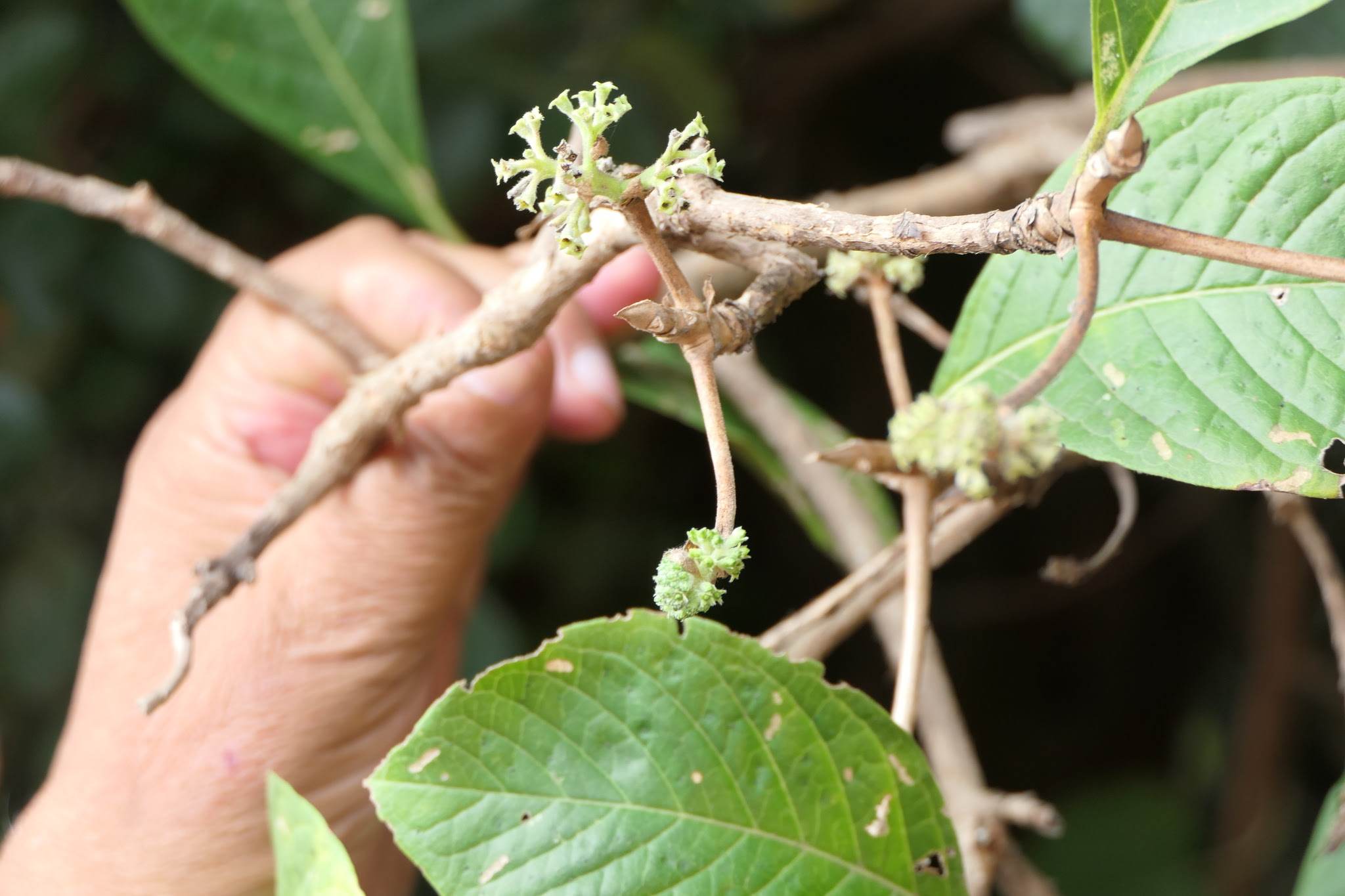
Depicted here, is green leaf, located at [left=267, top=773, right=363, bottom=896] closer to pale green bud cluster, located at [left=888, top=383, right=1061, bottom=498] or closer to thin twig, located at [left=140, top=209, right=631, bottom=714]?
thin twig, located at [left=140, top=209, right=631, bottom=714]

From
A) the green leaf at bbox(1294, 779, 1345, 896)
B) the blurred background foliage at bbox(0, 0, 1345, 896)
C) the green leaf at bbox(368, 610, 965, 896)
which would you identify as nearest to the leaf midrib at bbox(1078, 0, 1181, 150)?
the green leaf at bbox(368, 610, 965, 896)

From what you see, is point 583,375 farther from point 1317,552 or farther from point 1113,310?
point 1317,552

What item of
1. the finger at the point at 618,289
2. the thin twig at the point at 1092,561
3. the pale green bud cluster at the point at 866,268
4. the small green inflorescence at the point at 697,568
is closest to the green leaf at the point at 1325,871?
the thin twig at the point at 1092,561

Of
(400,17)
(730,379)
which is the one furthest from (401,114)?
(730,379)

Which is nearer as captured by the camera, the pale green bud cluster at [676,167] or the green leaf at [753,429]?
the pale green bud cluster at [676,167]

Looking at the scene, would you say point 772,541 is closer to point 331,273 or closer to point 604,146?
point 331,273

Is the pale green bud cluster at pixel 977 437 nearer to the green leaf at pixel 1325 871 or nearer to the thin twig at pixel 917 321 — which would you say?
the thin twig at pixel 917 321
